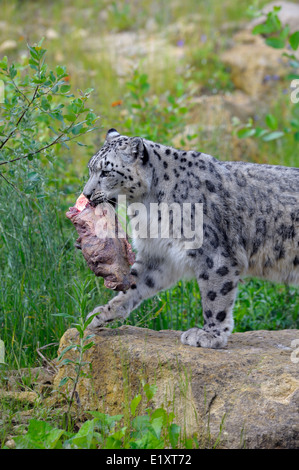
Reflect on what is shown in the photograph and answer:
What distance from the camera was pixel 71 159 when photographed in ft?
21.6

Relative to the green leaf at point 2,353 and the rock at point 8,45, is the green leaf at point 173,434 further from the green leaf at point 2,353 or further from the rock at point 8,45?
the rock at point 8,45

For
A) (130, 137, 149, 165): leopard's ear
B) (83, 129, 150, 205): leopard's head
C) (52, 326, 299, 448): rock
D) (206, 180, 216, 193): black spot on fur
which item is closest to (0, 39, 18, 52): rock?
(83, 129, 150, 205): leopard's head

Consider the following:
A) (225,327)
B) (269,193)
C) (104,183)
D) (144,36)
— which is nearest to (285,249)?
(269,193)

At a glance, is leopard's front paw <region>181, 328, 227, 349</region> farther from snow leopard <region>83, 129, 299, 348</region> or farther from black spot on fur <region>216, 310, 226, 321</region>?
black spot on fur <region>216, 310, 226, 321</region>

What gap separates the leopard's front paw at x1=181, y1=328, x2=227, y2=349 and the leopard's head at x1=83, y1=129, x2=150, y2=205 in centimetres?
114

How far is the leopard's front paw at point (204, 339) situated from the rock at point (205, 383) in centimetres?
7

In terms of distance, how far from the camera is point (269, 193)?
A: 515cm

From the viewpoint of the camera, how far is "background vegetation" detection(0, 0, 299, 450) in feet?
15.4

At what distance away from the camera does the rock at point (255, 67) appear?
1216cm

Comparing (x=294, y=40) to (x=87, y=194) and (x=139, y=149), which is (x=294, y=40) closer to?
(x=139, y=149)

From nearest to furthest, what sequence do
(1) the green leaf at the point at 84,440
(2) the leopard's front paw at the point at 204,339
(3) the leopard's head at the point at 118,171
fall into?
(1) the green leaf at the point at 84,440 → (2) the leopard's front paw at the point at 204,339 → (3) the leopard's head at the point at 118,171

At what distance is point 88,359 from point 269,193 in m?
2.03

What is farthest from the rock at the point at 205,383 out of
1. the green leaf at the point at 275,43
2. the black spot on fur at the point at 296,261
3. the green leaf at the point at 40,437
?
the green leaf at the point at 275,43

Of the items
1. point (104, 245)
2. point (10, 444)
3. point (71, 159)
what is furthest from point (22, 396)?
point (71, 159)
